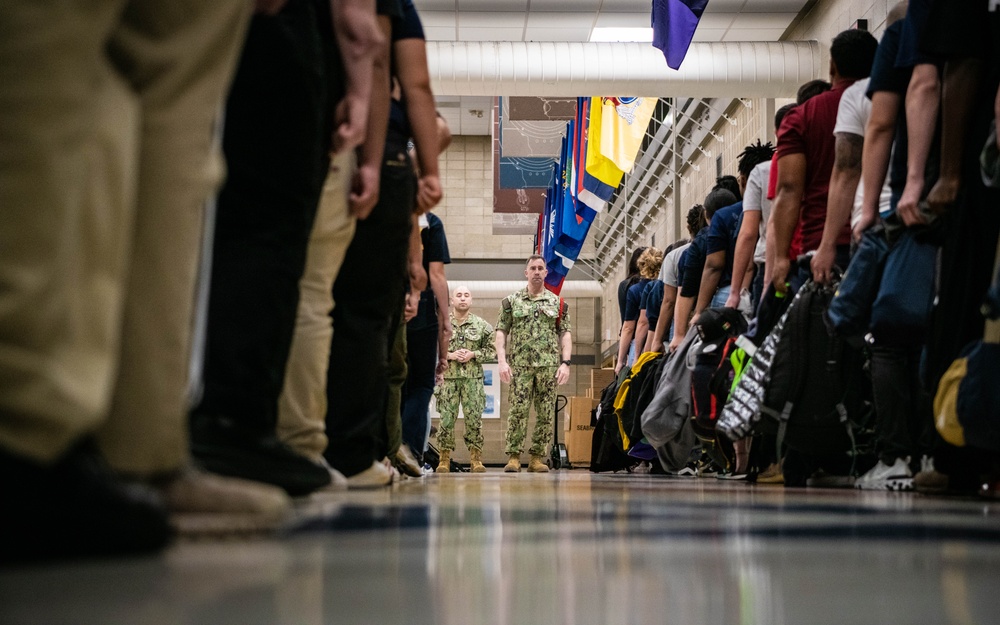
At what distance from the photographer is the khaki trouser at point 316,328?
2484mm

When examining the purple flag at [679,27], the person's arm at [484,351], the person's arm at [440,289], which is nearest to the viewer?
the person's arm at [440,289]

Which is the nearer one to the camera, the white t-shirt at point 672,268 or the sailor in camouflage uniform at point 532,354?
the white t-shirt at point 672,268

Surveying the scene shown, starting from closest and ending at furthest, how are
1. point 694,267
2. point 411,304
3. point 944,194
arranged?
1. point 944,194
2. point 411,304
3. point 694,267

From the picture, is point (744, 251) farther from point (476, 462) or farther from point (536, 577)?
point (476, 462)

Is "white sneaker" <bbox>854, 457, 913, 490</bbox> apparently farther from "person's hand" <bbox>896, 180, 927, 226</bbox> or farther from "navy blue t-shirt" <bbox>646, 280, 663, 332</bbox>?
"navy blue t-shirt" <bbox>646, 280, 663, 332</bbox>

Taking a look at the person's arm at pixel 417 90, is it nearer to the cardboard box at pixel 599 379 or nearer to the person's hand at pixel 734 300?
the person's hand at pixel 734 300

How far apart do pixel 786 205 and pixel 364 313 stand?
2080 millimetres

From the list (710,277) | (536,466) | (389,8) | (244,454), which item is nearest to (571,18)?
(536,466)

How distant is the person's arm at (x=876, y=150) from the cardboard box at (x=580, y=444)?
10.9 m

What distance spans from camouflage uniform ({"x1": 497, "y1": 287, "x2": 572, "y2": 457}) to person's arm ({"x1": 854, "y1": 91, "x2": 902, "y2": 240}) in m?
6.30

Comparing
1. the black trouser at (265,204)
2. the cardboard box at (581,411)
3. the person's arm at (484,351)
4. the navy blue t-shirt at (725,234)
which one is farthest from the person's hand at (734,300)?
the cardboard box at (581,411)

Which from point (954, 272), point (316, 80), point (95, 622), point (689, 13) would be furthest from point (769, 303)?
point (95, 622)

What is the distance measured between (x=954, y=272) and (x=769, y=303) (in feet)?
5.29

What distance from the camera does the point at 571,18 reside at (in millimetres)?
10000
